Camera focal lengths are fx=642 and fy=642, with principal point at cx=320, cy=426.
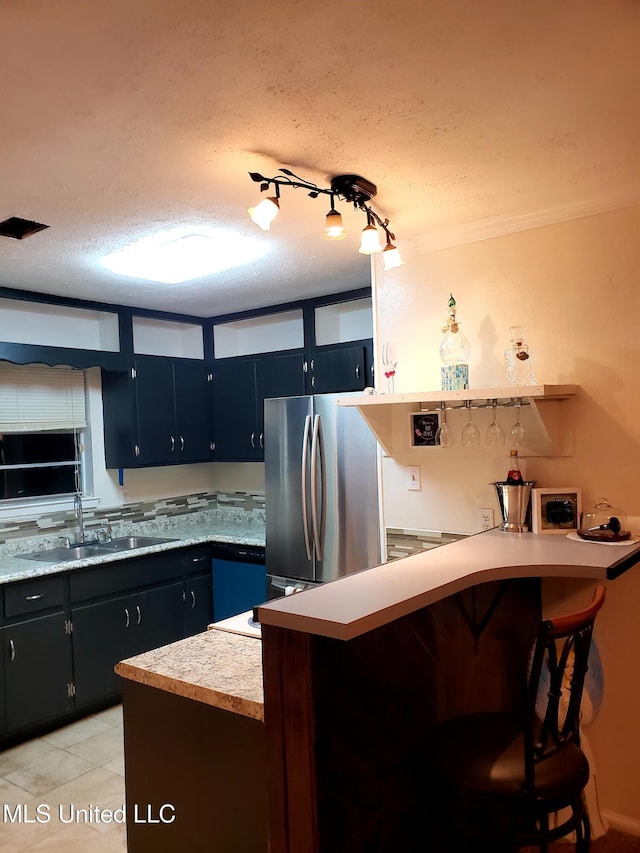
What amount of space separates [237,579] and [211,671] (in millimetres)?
2451

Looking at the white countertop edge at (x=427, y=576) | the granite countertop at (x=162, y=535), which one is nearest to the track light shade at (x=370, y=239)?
the white countertop edge at (x=427, y=576)

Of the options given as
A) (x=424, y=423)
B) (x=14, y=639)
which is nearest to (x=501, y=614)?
(x=424, y=423)

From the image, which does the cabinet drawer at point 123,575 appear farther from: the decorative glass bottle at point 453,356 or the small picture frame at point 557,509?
the small picture frame at point 557,509

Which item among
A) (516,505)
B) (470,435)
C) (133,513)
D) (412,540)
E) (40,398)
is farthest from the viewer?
(133,513)

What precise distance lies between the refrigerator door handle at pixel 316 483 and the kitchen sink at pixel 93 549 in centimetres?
118

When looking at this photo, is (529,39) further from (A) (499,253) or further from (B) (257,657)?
(B) (257,657)

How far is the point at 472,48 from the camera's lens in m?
1.44

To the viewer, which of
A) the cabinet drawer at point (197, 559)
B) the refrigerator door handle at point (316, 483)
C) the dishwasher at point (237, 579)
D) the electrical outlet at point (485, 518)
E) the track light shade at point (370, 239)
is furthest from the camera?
the cabinet drawer at point (197, 559)

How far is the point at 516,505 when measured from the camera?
256 cm

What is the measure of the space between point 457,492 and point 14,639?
2.39m

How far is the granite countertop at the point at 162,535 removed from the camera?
348 centimetres

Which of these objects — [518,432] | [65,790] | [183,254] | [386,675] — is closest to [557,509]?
[518,432]

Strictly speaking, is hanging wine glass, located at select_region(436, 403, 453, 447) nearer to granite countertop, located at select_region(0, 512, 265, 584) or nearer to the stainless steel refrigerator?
the stainless steel refrigerator

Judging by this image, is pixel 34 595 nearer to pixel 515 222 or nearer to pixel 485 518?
pixel 485 518
